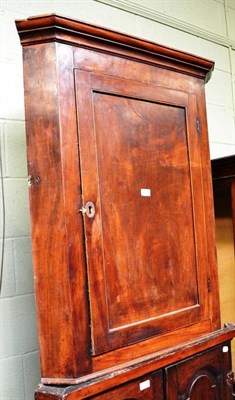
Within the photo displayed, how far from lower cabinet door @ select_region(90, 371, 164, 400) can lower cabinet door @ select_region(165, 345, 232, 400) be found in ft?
0.10

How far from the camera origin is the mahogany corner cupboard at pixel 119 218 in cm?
87

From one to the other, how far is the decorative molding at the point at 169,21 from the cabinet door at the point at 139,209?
0.91 metres

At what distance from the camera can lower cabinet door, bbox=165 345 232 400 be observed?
103 centimetres

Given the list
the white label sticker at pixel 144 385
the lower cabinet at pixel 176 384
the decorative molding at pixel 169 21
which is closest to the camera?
the lower cabinet at pixel 176 384

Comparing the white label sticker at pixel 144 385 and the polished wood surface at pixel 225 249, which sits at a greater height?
the polished wood surface at pixel 225 249

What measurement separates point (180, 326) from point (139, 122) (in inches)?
22.9

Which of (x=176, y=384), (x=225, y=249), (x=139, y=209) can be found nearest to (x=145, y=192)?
(x=139, y=209)

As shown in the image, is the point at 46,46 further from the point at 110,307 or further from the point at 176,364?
the point at 176,364

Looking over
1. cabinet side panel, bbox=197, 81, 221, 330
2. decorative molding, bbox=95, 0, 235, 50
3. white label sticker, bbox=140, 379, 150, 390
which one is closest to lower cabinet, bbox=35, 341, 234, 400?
white label sticker, bbox=140, 379, 150, 390

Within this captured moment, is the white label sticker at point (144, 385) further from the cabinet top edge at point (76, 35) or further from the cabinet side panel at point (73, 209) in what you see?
the cabinet top edge at point (76, 35)

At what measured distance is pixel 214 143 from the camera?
2.17 m

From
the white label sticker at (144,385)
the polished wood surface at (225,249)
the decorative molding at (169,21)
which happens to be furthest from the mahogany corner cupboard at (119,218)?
the decorative molding at (169,21)

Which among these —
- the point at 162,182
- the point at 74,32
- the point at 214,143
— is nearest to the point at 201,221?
the point at 162,182

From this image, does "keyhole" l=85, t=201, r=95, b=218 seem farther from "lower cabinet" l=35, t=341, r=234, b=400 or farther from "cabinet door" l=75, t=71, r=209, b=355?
"lower cabinet" l=35, t=341, r=234, b=400
